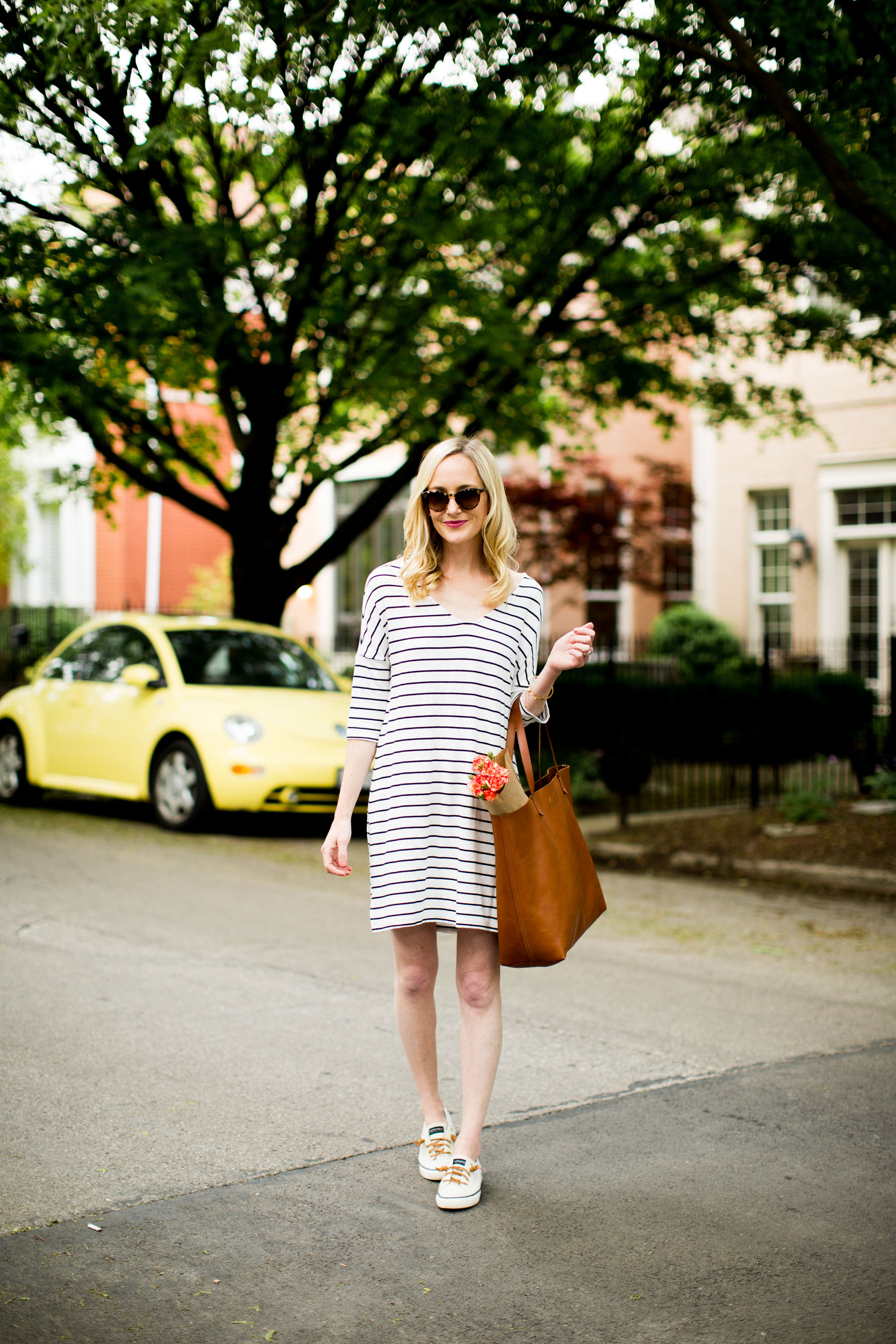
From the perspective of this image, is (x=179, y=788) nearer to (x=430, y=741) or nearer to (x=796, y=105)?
(x=796, y=105)

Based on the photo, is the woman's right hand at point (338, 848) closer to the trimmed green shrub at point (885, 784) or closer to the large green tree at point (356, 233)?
the large green tree at point (356, 233)

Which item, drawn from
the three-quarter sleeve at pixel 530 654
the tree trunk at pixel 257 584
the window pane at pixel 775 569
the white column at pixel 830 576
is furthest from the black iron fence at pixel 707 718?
the three-quarter sleeve at pixel 530 654

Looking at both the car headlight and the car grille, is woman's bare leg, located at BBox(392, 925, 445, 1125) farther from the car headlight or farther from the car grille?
the car headlight

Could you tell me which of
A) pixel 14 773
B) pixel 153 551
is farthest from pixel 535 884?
pixel 153 551

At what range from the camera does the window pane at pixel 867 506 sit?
19.2 meters

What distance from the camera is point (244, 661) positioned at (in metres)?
11.2

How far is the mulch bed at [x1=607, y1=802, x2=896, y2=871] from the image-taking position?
32.2ft

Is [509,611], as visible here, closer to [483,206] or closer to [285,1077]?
[285,1077]

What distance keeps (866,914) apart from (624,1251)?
17.9 feet

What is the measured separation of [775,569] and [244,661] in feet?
38.5

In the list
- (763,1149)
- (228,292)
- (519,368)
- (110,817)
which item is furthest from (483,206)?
(763,1149)

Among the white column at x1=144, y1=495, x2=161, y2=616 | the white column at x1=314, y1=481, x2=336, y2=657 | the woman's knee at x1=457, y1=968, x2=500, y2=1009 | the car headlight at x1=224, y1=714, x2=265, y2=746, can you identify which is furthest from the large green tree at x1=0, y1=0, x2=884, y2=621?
the white column at x1=144, y1=495, x2=161, y2=616

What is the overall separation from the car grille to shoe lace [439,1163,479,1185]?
258 inches

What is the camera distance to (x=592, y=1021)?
5.43 metres
